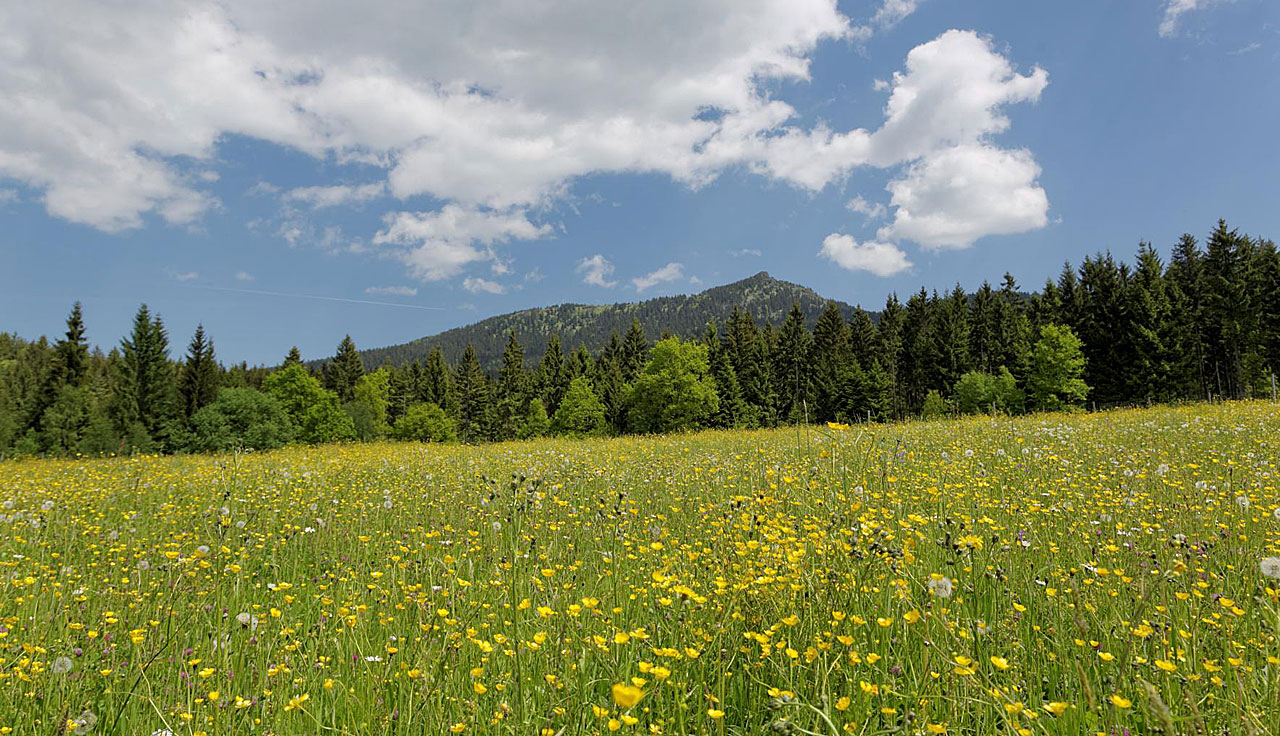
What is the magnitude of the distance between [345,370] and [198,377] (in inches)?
646

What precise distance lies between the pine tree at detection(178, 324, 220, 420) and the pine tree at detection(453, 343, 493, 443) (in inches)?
939

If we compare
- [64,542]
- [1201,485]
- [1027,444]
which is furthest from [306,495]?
[1027,444]

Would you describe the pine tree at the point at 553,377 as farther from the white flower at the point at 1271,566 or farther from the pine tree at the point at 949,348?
the white flower at the point at 1271,566

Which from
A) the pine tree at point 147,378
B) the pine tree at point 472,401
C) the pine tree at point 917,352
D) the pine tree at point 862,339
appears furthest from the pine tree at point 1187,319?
the pine tree at point 147,378

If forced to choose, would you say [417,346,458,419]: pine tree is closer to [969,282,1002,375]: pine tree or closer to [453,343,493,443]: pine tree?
[453,343,493,443]: pine tree

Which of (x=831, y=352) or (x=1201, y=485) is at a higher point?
(x=831, y=352)

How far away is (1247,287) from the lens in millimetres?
38406

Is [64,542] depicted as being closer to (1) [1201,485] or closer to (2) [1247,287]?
(1) [1201,485]

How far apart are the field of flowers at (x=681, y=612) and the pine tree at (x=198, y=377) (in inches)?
2300

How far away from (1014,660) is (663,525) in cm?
280

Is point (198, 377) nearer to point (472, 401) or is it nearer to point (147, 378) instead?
point (147, 378)

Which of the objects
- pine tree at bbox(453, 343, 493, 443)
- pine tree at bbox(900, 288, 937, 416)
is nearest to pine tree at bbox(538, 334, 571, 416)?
pine tree at bbox(453, 343, 493, 443)

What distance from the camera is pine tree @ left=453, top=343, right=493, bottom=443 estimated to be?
63469 millimetres

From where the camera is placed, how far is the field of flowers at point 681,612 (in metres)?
2.10
